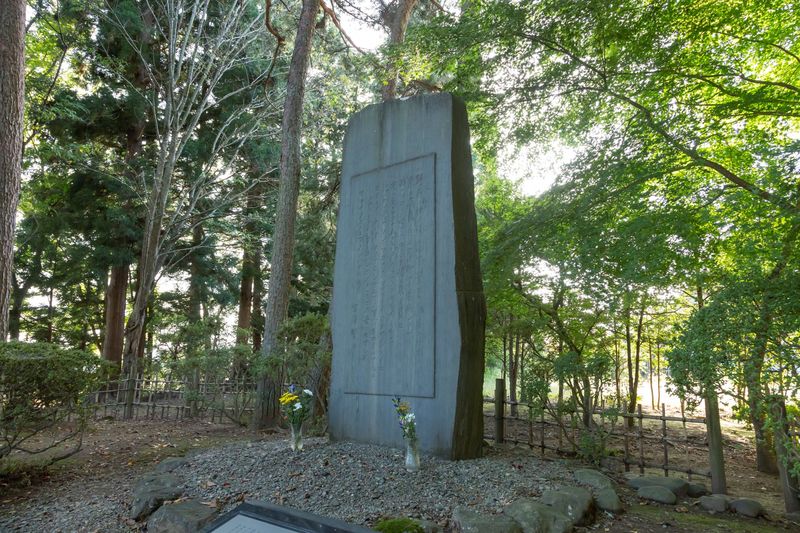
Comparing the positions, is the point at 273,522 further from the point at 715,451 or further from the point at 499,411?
the point at 715,451

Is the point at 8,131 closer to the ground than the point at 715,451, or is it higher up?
higher up

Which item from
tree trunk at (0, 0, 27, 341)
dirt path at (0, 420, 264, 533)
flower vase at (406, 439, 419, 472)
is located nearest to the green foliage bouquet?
flower vase at (406, 439, 419, 472)

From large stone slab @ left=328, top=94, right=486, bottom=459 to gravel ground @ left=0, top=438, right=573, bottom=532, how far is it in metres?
0.40

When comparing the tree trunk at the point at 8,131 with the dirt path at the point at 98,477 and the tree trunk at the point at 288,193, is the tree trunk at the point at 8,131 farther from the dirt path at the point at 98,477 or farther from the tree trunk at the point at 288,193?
the tree trunk at the point at 288,193

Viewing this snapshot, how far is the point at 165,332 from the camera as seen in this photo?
1831cm

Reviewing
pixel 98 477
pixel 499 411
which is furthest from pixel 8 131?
pixel 499 411

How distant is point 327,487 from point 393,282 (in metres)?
2.14

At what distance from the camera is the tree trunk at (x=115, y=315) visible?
492 inches

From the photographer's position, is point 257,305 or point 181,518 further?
point 257,305

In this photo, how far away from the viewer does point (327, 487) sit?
379 centimetres

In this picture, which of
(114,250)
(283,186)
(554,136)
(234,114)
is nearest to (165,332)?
(114,250)

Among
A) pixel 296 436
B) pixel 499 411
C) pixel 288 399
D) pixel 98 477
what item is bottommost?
pixel 98 477

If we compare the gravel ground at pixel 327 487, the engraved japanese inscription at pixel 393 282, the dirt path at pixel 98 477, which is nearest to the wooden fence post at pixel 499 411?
the gravel ground at pixel 327 487

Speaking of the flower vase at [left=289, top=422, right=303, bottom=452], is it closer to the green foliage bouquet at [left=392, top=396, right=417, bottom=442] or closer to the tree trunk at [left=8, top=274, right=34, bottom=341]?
the green foliage bouquet at [left=392, top=396, right=417, bottom=442]
